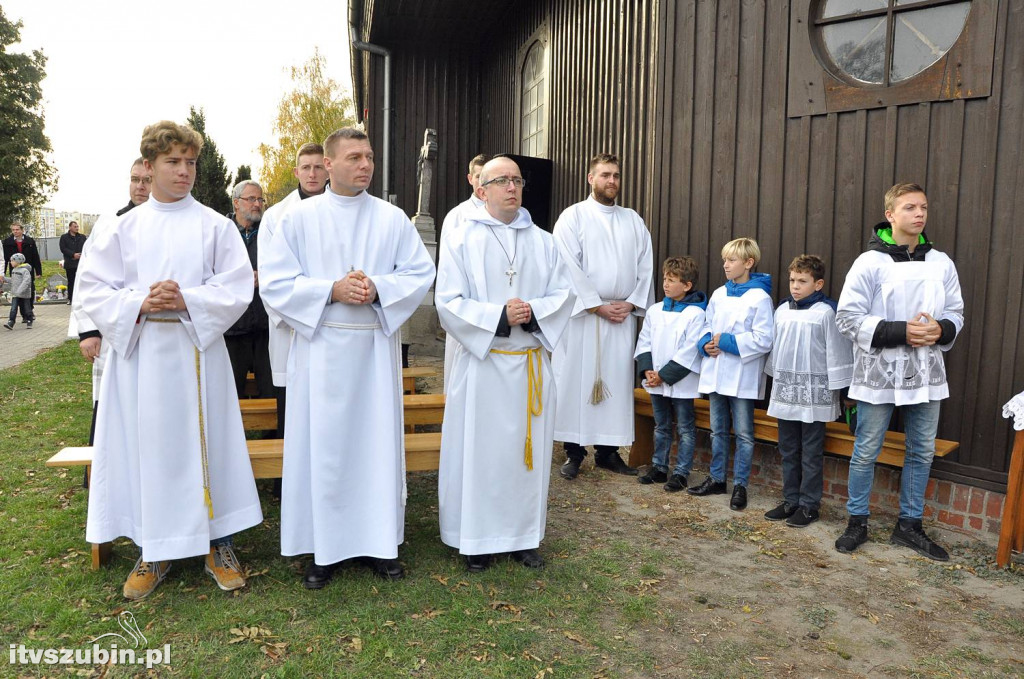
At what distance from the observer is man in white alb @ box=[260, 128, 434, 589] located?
3.78 meters

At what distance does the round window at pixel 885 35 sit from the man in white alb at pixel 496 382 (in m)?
2.53

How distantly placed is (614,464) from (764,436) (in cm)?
121

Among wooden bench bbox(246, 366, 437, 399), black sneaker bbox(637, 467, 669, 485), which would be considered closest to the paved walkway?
wooden bench bbox(246, 366, 437, 399)

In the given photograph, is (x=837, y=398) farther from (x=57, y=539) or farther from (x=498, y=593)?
(x=57, y=539)

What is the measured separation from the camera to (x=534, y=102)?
10.2m

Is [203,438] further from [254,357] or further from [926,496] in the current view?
[926,496]

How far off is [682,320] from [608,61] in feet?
10.7

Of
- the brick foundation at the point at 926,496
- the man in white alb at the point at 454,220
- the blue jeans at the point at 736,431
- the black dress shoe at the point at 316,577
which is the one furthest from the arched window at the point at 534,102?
the black dress shoe at the point at 316,577

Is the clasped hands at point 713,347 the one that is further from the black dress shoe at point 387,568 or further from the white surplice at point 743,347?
the black dress shoe at point 387,568

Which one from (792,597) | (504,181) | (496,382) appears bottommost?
(792,597)

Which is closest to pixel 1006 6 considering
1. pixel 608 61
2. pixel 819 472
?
pixel 819 472

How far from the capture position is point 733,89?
5.71 metres

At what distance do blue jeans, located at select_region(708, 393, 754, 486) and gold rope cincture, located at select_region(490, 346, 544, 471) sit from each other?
64.2 inches

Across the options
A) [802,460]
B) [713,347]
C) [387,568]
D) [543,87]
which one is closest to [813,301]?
[713,347]
